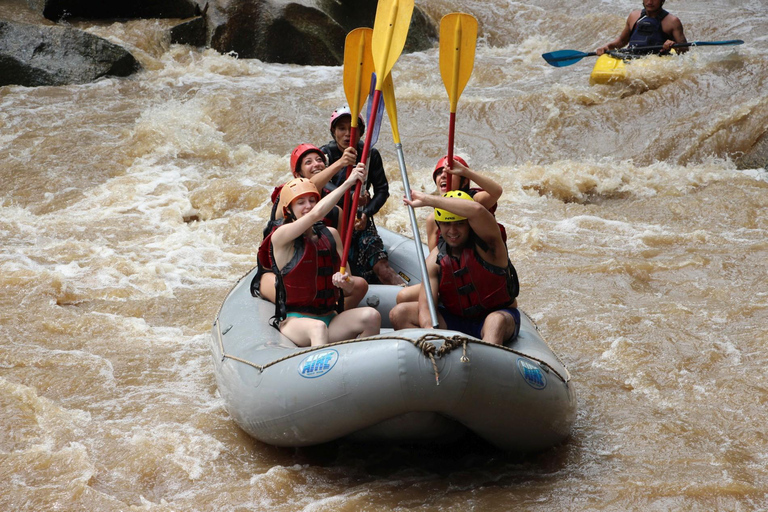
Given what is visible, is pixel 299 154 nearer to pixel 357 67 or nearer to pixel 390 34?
pixel 357 67

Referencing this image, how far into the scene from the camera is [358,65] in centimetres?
397

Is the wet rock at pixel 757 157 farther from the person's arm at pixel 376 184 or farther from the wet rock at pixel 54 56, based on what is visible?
the wet rock at pixel 54 56

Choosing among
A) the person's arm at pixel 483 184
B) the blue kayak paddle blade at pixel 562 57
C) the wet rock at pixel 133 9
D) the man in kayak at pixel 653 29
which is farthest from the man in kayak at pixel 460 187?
the wet rock at pixel 133 9

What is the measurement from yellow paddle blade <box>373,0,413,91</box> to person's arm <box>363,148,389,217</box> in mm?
613

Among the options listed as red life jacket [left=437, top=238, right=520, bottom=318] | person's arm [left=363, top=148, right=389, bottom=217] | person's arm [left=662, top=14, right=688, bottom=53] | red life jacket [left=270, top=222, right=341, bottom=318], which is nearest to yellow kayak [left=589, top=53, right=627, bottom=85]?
person's arm [left=662, top=14, right=688, bottom=53]

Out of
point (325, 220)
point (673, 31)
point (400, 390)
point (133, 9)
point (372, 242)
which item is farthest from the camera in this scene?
point (133, 9)

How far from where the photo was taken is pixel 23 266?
540 centimetres

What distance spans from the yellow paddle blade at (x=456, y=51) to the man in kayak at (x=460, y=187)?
44 cm

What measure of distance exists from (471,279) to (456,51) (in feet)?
4.18

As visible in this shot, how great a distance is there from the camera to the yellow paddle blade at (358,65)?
12.9 feet

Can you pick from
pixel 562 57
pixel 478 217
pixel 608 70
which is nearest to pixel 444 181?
pixel 478 217

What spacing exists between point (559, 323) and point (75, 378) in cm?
273

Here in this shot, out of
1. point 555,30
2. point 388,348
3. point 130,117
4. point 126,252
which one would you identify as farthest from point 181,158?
point 555,30

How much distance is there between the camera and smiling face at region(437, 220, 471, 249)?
3178mm
